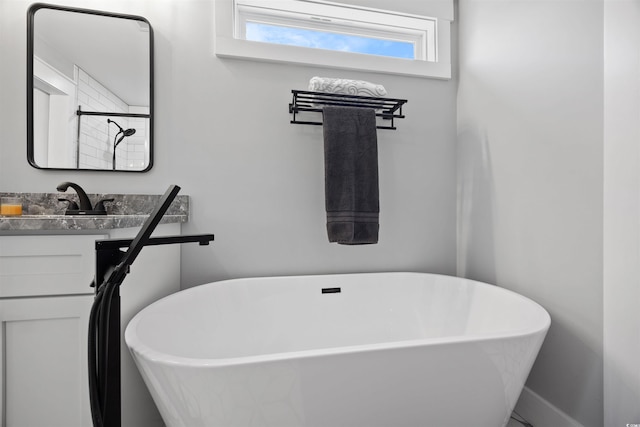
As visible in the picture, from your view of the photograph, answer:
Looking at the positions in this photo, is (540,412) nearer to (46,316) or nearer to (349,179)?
(349,179)

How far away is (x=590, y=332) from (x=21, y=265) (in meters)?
1.73

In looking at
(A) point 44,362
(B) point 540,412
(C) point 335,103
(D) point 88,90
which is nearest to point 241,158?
(C) point 335,103

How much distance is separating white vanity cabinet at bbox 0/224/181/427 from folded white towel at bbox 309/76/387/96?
105 centimetres

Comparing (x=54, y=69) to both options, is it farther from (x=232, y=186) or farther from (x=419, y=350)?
(x=419, y=350)

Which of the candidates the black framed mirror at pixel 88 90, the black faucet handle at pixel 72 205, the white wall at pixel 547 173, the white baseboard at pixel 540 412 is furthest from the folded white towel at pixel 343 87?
the white baseboard at pixel 540 412

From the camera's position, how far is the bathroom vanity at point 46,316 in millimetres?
826

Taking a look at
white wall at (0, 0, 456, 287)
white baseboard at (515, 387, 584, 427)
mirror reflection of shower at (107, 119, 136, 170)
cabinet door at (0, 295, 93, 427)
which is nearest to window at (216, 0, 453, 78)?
white wall at (0, 0, 456, 287)

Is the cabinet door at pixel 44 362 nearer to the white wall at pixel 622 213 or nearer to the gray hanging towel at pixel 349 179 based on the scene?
the gray hanging towel at pixel 349 179

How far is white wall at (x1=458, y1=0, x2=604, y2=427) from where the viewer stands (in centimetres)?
108

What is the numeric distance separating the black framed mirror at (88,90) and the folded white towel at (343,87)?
0.77 meters

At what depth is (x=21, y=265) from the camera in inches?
32.9

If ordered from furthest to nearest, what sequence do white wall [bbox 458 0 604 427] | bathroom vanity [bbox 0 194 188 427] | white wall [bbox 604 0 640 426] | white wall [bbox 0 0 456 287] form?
white wall [bbox 0 0 456 287] → white wall [bbox 458 0 604 427] → white wall [bbox 604 0 640 426] → bathroom vanity [bbox 0 194 188 427]

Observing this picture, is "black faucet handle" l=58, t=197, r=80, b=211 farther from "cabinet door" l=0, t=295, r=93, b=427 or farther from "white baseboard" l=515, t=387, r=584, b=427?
"white baseboard" l=515, t=387, r=584, b=427

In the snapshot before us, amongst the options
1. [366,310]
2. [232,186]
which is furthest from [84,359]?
[366,310]
